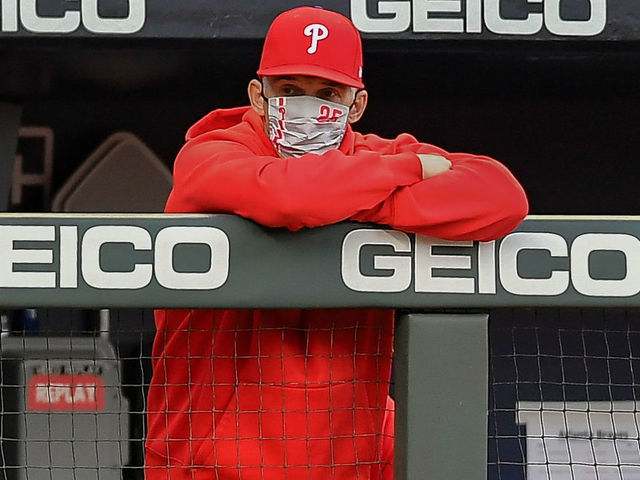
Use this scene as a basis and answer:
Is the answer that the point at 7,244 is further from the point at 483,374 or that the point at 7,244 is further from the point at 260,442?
the point at 483,374

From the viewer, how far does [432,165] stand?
5.97ft

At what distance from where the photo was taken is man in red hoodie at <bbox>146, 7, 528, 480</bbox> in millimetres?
1739

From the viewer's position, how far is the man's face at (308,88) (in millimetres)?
2086

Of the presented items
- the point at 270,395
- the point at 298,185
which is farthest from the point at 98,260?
the point at 270,395

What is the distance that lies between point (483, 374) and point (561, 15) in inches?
63.2

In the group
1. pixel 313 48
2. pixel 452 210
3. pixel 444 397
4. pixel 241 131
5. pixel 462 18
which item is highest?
pixel 462 18

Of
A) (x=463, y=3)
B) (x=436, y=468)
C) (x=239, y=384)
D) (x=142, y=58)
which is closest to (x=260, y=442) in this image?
(x=239, y=384)

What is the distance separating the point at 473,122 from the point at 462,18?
115 centimetres

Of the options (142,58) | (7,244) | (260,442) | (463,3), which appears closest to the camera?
(7,244)

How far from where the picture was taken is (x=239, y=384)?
1.97 meters

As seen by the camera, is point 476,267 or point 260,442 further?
point 260,442

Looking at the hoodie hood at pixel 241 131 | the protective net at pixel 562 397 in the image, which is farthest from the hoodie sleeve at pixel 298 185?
the protective net at pixel 562 397

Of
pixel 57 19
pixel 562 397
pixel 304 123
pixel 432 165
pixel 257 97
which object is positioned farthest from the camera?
pixel 562 397

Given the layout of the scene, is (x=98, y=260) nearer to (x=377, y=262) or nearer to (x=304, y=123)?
(x=377, y=262)
